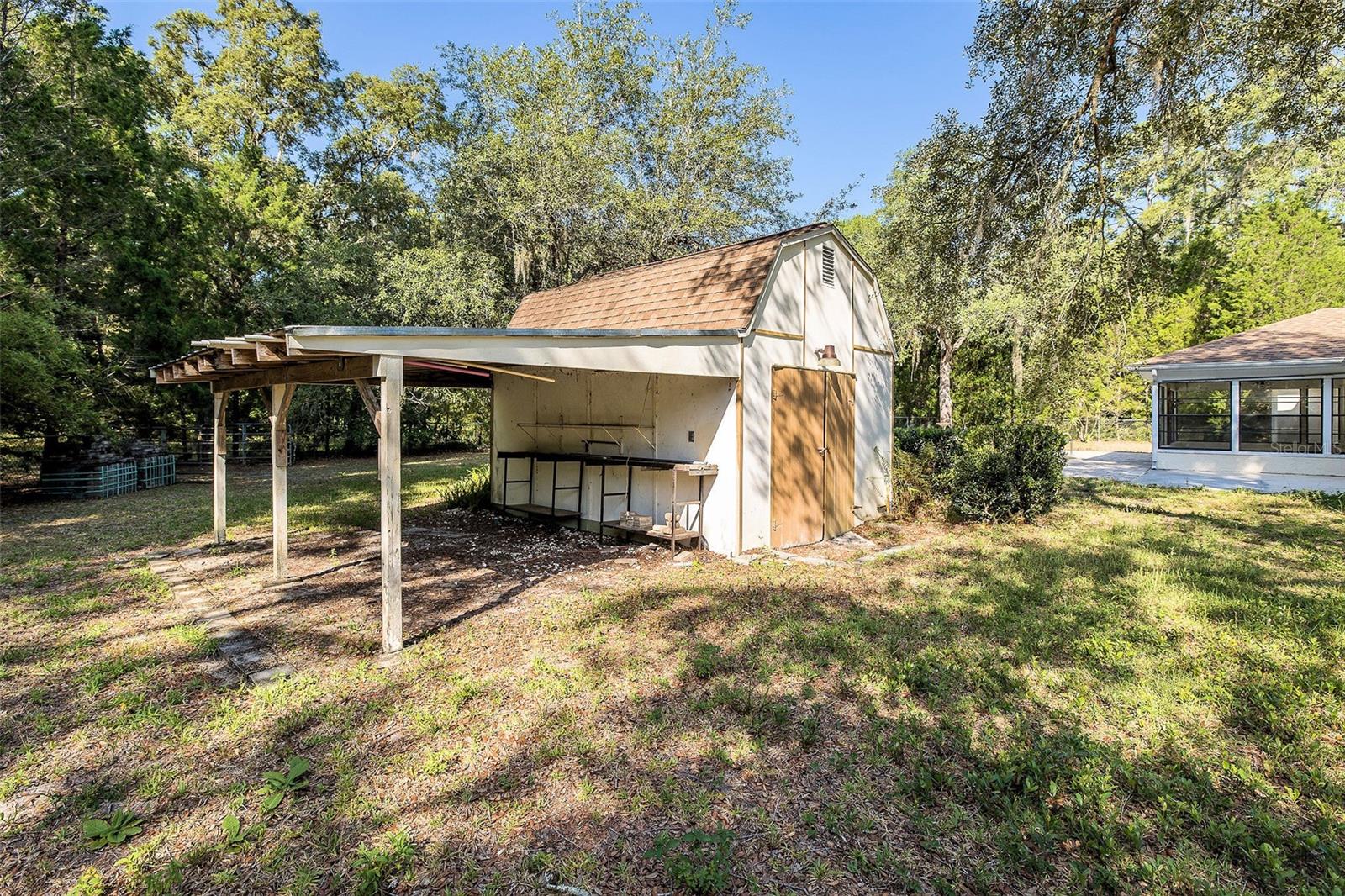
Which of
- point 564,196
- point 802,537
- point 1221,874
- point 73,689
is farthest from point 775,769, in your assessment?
point 564,196

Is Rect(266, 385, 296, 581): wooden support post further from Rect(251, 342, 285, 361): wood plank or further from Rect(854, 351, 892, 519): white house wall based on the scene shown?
Rect(854, 351, 892, 519): white house wall

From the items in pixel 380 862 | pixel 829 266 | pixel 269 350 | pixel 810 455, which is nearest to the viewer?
pixel 380 862

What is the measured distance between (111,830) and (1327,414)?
20963 millimetres

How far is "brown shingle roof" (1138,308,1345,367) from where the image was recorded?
1383 cm

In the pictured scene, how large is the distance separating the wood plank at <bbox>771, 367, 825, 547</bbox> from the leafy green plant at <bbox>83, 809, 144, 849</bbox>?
19.4ft

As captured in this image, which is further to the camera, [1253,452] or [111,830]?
[1253,452]

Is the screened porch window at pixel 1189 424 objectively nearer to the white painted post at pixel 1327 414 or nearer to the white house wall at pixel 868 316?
the white painted post at pixel 1327 414

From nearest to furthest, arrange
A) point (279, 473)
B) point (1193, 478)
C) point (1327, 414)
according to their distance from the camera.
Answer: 1. point (279, 473)
2. point (1193, 478)
3. point (1327, 414)

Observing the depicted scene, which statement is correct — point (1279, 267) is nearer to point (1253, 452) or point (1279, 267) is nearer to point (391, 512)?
point (1253, 452)

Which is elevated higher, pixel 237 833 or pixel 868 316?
pixel 868 316

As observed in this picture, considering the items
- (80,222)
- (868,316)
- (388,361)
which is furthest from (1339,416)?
(80,222)

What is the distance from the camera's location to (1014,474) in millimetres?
8812

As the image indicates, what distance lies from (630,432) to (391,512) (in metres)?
4.11

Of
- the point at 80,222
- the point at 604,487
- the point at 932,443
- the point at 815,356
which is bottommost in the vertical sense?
the point at 604,487
